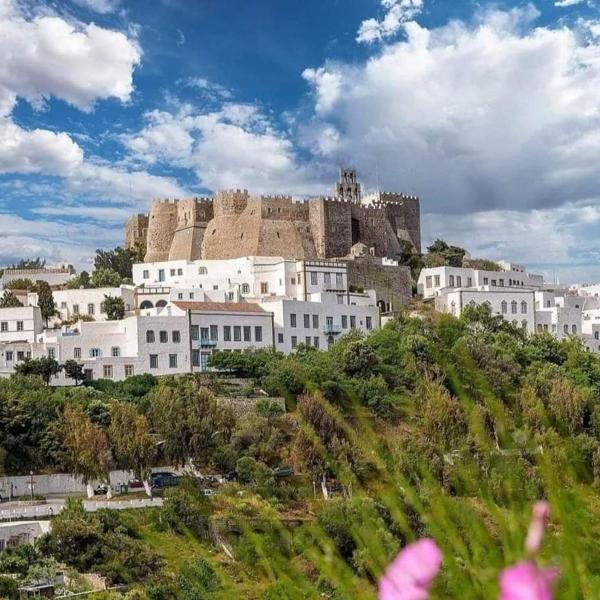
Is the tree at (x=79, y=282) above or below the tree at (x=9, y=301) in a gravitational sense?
above

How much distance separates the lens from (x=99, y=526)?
70.2 ft

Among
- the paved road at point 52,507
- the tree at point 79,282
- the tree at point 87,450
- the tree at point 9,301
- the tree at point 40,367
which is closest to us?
the paved road at point 52,507

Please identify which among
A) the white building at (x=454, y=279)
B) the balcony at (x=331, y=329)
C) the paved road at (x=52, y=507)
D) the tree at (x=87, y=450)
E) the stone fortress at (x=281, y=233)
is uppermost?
the stone fortress at (x=281, y=233)

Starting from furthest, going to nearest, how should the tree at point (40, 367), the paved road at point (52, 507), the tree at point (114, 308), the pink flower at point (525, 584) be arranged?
the tree at point (114, 308), the tree at point (40, 367), the paved road at point (52, 507), the pink flower at point (525, 584)

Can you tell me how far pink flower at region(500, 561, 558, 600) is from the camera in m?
0.97

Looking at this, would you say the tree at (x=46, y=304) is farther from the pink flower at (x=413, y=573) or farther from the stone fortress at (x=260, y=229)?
the pink flower at (x=413, y=573)

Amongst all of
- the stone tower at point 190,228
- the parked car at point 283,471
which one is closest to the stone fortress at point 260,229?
the stone tower at point 190,228

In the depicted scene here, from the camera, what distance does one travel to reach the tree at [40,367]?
111 feet

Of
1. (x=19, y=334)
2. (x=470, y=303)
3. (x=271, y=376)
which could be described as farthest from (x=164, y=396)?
(x=470, y=303)

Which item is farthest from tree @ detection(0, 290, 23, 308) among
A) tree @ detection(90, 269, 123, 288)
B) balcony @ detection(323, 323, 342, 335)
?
balcony @ detection(323, 323, 342, 335)

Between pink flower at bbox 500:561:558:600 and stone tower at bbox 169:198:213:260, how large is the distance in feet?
185

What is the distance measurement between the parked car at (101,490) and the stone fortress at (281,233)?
25031mm

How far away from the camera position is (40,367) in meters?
33.8

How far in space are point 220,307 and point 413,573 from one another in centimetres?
3829
